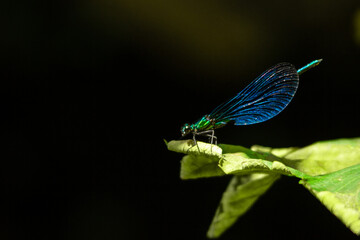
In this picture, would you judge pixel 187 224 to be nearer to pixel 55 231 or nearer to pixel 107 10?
pixel 55 231

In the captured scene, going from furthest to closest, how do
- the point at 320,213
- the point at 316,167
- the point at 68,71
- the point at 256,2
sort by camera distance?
1. the point at 256,2
2. the point at 68,71
3. the point at 320,213
4. the point at 316,167

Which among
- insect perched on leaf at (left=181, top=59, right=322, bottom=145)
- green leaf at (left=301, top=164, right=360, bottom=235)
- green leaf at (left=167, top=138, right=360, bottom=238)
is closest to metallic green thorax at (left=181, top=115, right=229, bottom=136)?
insect perched on leaf at (left=181, top=59, right=322, bottom=145)

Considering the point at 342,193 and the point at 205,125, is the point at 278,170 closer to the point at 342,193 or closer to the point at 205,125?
the point at 342,193

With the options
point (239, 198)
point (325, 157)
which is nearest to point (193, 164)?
point (239, 198)

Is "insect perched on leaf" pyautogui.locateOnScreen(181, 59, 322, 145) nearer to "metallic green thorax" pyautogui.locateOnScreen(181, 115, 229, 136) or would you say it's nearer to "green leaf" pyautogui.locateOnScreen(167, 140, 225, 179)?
"metallic green thorax" pyautogui.locateOnScreen(181, 115, 229, 136)

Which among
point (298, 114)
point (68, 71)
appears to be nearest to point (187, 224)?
point (298, 114)

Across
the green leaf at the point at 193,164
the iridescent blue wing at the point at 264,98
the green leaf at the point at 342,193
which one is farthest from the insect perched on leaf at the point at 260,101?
the green leaf at the point at 342,193
